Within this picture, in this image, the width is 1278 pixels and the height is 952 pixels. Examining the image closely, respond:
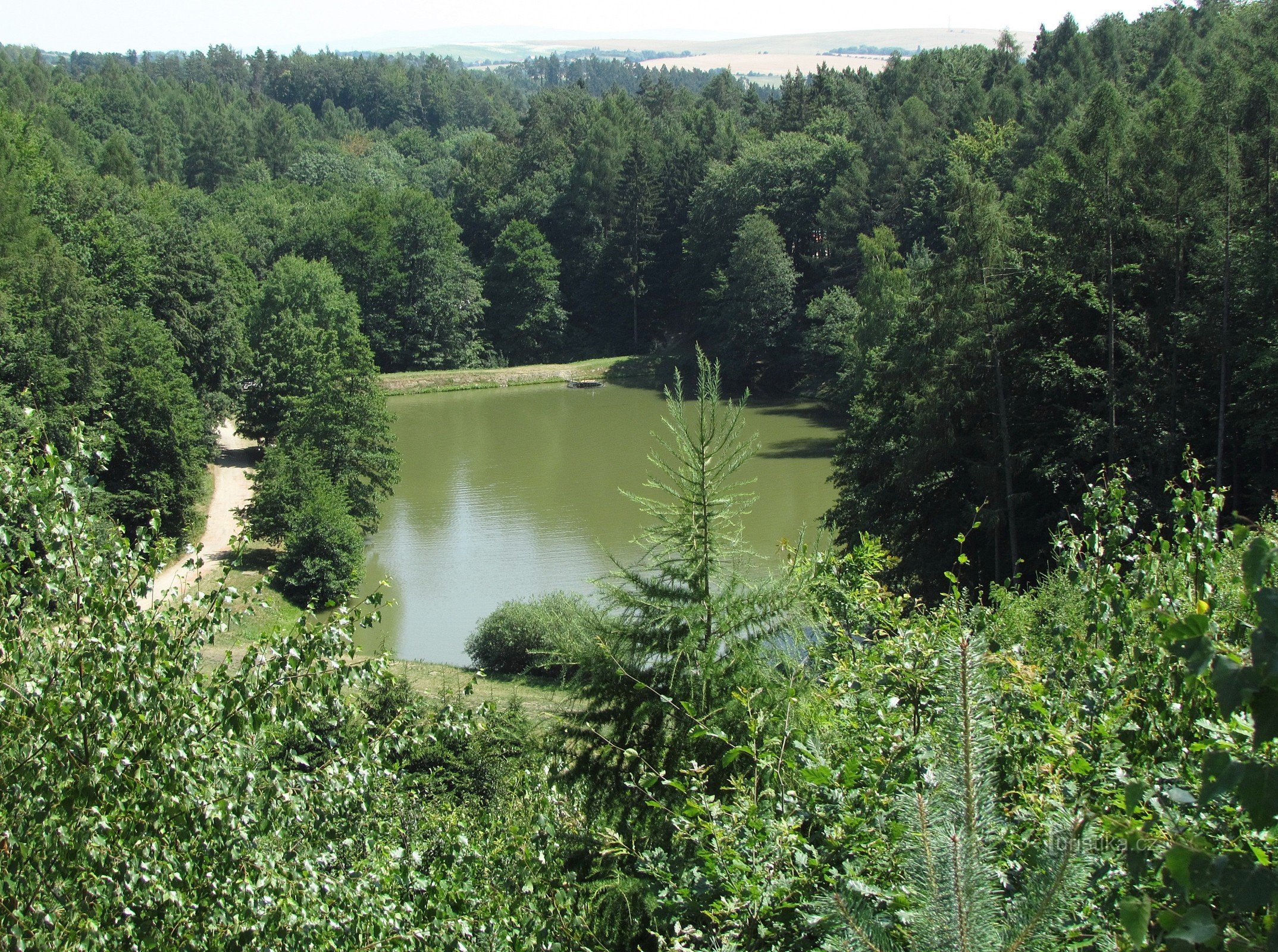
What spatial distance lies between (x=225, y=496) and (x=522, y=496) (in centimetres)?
811

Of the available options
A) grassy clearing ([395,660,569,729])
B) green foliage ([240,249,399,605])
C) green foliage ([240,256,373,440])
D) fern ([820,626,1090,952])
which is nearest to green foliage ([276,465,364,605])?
green foliage ([240,249,399,605])

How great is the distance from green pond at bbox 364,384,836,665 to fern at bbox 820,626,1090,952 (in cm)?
1321

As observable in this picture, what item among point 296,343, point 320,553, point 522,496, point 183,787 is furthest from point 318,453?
point 183,787

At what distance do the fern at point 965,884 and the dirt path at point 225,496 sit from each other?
18169 mm

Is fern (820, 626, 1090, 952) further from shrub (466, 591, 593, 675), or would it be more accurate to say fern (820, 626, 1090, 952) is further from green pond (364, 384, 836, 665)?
shrub (466, 591, 593, 675)

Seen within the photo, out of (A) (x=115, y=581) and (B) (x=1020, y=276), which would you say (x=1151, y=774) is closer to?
(A) (x=115, y=581)

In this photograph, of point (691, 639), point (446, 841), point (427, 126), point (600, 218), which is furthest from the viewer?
point (427, 126)

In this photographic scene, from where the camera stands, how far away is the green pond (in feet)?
75.1

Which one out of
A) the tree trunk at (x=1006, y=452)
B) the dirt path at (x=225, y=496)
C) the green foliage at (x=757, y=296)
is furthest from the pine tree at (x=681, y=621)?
the green foliage at (x=757, y=296)

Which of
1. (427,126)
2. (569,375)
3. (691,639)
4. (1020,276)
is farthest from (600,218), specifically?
(427,126)

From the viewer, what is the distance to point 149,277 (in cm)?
3453

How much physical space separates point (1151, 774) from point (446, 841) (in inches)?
139

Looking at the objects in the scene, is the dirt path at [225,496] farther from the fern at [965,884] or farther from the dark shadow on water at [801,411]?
the dark shadow on water at [801,411]

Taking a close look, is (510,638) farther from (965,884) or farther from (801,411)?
(801,411)
